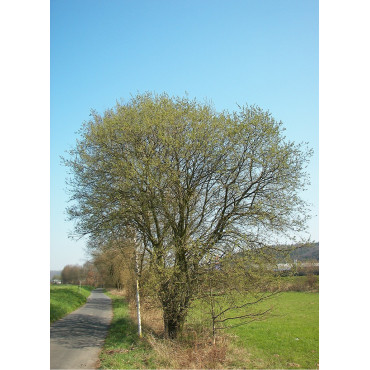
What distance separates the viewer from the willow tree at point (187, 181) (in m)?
9.48

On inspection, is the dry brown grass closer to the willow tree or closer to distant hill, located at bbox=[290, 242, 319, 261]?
the willow tree

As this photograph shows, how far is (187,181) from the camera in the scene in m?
10.0

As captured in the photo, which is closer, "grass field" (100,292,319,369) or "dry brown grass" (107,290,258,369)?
"dry brown grass" (107,290,258,369)

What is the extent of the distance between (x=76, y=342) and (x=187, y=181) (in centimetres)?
622

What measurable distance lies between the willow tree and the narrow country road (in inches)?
94.5

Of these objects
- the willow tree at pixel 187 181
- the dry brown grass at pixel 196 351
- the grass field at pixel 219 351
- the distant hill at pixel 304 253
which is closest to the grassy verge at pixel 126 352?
the grass field at pixel 219 351

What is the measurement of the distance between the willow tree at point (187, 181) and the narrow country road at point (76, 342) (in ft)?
7.88

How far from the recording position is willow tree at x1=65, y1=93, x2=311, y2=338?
9477 millimetres

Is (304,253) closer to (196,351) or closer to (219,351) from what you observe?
(219,351)

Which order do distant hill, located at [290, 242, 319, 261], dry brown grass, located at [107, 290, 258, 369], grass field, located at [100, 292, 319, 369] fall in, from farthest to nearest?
distant hill, located at [290, 242, 319, 261] → grass field, located at [100, 292, 319, 369] → dry brown grass, located at [107, 290, 258, 369]

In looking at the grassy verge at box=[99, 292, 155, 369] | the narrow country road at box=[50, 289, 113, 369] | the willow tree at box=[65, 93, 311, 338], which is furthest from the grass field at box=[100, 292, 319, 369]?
the willow tree at box=[65, 93, 311, 338]

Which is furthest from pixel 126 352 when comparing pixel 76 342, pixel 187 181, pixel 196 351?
pixel 187 181

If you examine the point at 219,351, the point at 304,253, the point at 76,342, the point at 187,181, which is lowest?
the point at 76,342
